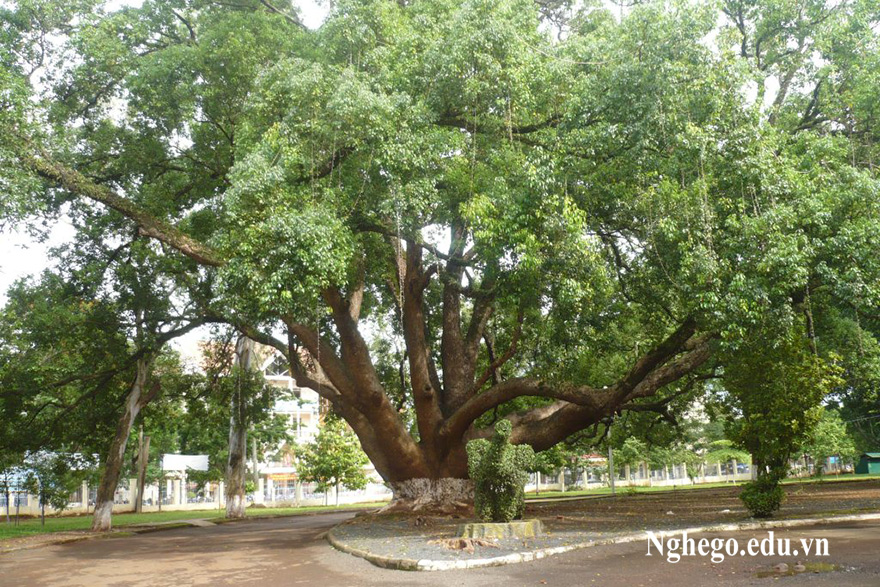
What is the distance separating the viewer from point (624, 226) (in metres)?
13.2

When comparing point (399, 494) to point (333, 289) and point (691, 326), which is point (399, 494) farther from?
point (691, 326)

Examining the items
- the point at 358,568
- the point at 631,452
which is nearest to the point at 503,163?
the point at 358,568

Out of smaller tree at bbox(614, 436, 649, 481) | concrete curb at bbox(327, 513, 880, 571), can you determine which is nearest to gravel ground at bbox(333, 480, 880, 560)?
concrete curb at bbox(327, 513, 880, 571)

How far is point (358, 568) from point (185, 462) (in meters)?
30.7

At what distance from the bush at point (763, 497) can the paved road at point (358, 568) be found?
1.17 m

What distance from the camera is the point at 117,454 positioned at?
62.3 feet

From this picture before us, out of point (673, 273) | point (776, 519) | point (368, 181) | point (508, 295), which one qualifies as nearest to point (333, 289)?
point (368, 181)

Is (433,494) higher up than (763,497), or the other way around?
(763,497)

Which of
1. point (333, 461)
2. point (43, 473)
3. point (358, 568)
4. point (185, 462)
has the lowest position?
point (358, 568)

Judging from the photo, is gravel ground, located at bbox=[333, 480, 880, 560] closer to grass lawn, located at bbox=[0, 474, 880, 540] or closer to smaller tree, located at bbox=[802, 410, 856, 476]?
grass lawn, located at bbox=[0, 474, 880, 540]

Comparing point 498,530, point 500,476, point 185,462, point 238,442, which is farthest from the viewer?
point 185,462

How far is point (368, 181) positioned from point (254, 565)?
676 cm

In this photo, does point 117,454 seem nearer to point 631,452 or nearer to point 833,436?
point 631,452

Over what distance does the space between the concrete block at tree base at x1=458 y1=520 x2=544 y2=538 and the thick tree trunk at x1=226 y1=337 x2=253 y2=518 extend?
1404 cm
